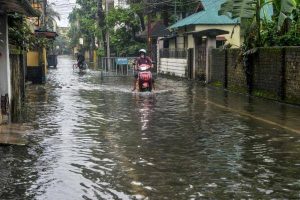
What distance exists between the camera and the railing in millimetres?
33897

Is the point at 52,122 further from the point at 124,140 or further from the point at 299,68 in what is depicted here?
the point at 299,68

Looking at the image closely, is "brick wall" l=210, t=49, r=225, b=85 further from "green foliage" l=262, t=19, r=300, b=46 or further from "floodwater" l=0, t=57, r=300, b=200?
"floodwater" l=0, t=57, r=300, b=200

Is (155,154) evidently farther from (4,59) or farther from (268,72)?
(268,72)

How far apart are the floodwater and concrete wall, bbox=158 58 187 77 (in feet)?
56.4

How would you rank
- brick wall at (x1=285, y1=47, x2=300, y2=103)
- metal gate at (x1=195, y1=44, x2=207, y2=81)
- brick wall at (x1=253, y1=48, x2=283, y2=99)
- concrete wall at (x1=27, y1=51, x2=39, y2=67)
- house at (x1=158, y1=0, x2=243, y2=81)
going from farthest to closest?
concrete wall at (x1=27, y1=51, x2=39, y2=67)
metal gate at (x1=195, y1=44, x2=207, y2=81)
house at (x1=158, y1=0, x2=243, y2=81)
brick wall at (x1=253, y1=48, x2=283, y2=99)
brick wall at (x1=285, y1=47, x2=300, y2=103)

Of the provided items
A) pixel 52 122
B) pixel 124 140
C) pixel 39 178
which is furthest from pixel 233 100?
pixel 39 178

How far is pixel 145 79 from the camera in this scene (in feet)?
73.5

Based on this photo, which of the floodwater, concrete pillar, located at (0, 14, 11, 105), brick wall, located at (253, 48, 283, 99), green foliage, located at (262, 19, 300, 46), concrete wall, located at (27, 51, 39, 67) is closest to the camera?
the floodwater

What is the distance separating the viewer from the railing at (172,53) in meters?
33.9

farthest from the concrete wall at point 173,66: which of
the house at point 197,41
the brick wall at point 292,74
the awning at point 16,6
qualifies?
the awning at point 16,6

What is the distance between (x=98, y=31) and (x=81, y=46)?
37463mm

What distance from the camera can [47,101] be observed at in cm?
1897

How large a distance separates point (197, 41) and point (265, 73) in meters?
11.0

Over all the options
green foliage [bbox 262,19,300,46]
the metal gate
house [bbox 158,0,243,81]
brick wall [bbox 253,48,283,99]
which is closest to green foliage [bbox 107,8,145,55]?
house [bbox 158,0,243,81]
